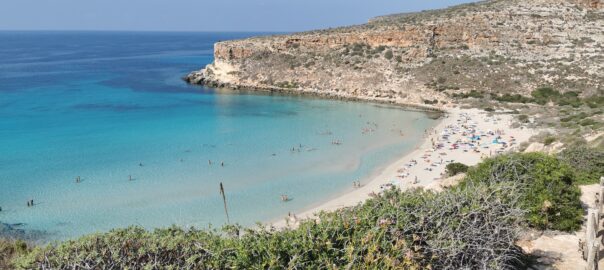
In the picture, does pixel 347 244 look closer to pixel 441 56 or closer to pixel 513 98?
pixel 513 98

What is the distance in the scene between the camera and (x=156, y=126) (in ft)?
128

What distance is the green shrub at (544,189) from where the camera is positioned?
37.2ft

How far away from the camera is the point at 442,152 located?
2894cm

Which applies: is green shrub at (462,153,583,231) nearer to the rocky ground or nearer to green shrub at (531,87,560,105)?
the rocky ground

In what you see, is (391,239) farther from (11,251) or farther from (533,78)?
(533,78)

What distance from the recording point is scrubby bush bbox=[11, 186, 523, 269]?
7.49 m

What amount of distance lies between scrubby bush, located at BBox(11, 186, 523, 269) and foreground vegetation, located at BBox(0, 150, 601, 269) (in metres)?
0.02

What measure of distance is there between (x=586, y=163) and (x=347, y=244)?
12455 millimetres

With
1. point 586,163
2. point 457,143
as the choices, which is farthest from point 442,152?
point 586,163

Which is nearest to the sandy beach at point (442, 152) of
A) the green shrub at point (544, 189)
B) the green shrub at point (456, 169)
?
the green shrub at point (456, 169)

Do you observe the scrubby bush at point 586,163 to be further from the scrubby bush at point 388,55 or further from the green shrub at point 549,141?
the scrubby bush at point 388,55

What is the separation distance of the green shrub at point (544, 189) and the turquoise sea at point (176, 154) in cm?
789

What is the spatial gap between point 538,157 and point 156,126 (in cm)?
3260

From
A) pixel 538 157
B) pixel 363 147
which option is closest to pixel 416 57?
pixel 363 147
